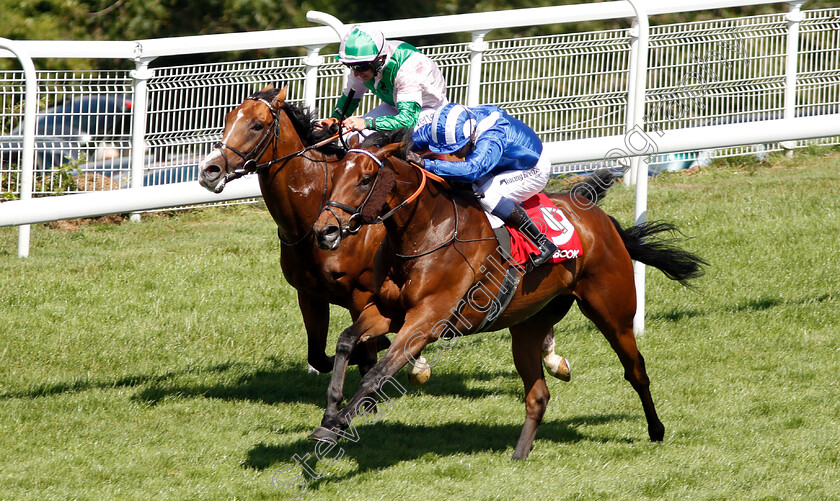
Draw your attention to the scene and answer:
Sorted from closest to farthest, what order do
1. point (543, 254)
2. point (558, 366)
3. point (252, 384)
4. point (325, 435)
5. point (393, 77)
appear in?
point (325, 435), point (543, 254), point (393, 77), point (558, 366), point (252, 384)

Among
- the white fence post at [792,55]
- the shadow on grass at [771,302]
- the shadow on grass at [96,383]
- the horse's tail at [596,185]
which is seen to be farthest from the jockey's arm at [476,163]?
the white fence post at [792,55]

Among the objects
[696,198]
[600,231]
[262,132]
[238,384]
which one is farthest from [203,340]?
[696,198]

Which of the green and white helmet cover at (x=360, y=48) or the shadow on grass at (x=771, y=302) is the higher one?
the green and white helmet cover at (x=360, y=48)

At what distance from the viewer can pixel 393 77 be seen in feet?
20.0

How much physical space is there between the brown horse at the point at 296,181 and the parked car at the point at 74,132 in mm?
3736

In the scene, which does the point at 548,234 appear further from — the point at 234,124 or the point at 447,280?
the point at 234,124

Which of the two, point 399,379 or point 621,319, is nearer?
point 621,319

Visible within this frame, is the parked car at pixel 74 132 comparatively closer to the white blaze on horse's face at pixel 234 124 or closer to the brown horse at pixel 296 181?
the brown horse at pixel 296 181

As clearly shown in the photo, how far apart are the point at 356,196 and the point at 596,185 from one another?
1990 mm

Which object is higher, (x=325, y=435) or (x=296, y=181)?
(x=296, y=181)

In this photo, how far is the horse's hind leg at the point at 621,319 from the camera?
5762mm

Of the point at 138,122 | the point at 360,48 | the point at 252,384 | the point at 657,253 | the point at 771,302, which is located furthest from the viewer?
the point at 138,122

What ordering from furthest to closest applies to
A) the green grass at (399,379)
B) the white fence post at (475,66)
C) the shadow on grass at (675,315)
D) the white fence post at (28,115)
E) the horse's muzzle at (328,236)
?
the white fence post at (475,66)
the white fence post at (28,115)
the shadow on grass at (675,315)
the green grass at (399,379)
the horse's muzzle at (328,236)

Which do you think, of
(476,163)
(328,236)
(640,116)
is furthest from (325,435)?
(640,116)
